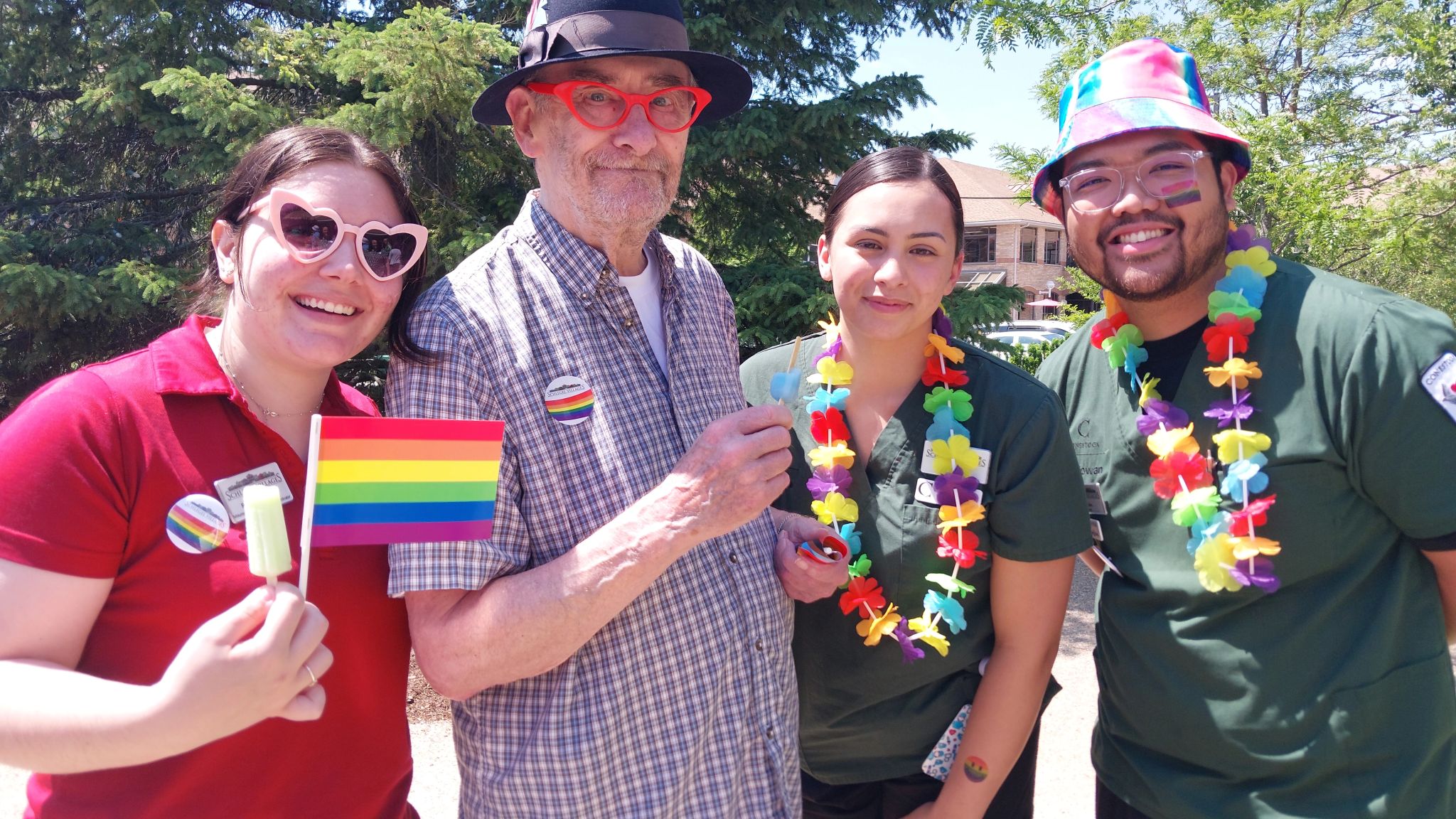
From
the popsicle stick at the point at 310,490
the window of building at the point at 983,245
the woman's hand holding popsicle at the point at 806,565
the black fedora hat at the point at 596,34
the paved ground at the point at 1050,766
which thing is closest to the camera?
the popsicle stick at the point at 310,490

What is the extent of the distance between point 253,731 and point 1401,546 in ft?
8.58

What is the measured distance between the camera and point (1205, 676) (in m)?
2.26

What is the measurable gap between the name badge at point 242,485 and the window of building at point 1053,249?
1651 inches

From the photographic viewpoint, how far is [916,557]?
2.41m

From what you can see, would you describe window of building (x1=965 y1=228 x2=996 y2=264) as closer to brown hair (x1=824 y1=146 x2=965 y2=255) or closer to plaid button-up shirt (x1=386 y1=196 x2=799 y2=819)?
brown hair (x1=824 y1=146 x2=965 y2=255)

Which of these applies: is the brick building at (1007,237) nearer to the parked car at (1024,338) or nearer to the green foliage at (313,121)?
the parked car at (1024,338)

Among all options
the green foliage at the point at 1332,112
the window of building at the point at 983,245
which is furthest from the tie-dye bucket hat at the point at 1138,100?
the window of building at the point at 983,245

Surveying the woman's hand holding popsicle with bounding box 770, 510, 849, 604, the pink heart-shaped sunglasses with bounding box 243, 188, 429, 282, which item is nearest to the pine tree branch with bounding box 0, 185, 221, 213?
the pink heart-shaped sunglasses with bounding box 243, 188, 429, 282

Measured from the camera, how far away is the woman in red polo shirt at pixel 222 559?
1.33 m

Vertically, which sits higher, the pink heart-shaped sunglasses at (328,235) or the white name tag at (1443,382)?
the pink heart-shaped sunglasses at (328,235)

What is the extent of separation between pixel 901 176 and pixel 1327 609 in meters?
1.52

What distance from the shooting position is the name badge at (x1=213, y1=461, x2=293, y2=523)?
64.7 inches

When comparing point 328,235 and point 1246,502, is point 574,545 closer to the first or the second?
point 328,235

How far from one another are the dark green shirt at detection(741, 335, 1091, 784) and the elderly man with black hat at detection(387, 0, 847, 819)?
0.30 metres
